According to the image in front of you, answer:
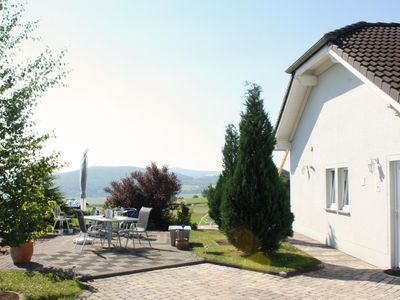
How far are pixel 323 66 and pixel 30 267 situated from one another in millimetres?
9815

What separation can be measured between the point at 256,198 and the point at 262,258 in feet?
4.71

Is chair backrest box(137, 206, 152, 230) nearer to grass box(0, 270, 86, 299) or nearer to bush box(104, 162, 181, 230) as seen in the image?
grass box(0, 270, 86, 299)

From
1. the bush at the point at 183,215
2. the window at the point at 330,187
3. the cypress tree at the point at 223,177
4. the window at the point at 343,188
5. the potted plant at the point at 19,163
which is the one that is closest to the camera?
the potted plant at the point at 19,163

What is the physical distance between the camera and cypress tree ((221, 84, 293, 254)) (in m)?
10.6

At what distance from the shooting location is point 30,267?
975cm

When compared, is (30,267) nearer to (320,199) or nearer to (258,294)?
(258,294)

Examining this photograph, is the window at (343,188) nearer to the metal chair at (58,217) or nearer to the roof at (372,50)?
the roof at (372,50)

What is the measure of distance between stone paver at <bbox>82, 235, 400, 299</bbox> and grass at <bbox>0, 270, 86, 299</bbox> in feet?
1.11

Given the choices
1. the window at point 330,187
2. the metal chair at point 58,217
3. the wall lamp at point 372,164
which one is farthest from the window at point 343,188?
the metal chair at point 58,217

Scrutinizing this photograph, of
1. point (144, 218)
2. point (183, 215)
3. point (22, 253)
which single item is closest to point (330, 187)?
point (144, 218)

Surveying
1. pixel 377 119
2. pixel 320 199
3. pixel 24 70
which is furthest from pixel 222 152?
pixel 24 70

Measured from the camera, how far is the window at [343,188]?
1264 cm

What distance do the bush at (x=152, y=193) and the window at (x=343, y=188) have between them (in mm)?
8267

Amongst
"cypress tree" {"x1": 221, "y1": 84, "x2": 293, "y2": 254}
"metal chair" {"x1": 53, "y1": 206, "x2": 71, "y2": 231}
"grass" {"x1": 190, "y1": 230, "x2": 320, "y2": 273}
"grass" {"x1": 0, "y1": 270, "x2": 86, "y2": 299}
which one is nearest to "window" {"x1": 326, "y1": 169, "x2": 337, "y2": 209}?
"grass" {"x1": 190, "y1": 230, "x2": 320, "y2": 273}
